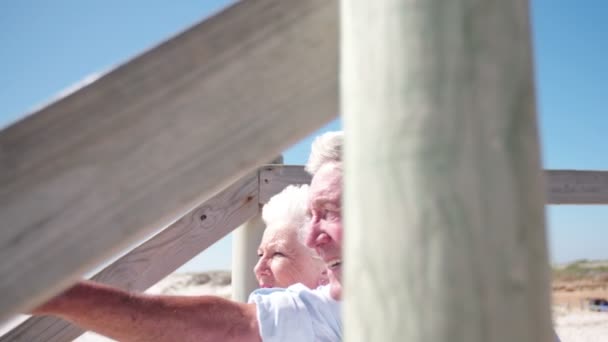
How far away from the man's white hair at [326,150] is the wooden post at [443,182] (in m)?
1.40

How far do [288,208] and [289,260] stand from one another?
250 mm

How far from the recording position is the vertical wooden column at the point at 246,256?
117 inches

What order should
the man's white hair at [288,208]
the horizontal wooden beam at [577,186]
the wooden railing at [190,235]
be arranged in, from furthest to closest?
the horizontal wooden beam at [577,186], the man's white hair at [288,208], the wooden railing at [190,235]

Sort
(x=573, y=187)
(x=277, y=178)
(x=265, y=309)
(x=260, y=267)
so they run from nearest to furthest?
(x=265, y=309) → (x=260, y=267) → (x=277, y=178) → (x=573, y=187)

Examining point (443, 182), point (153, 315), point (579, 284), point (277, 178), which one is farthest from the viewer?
point (579, 284)

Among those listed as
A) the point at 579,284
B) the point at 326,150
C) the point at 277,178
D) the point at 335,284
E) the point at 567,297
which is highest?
the point at 579,284

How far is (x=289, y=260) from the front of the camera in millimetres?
2691

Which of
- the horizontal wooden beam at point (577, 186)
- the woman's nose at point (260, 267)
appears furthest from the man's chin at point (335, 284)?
the horizontal wooden beam at point (577, 186)

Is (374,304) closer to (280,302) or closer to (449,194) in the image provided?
(449,194)

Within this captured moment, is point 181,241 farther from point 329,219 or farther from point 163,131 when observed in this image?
point 163,131

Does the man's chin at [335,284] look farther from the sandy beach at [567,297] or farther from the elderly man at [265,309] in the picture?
the sandy beach at [567,297]

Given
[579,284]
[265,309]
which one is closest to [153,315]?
[265,309]

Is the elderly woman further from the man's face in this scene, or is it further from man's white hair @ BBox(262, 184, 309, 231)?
the man's face

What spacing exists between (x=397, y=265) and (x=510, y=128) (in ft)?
0.44
